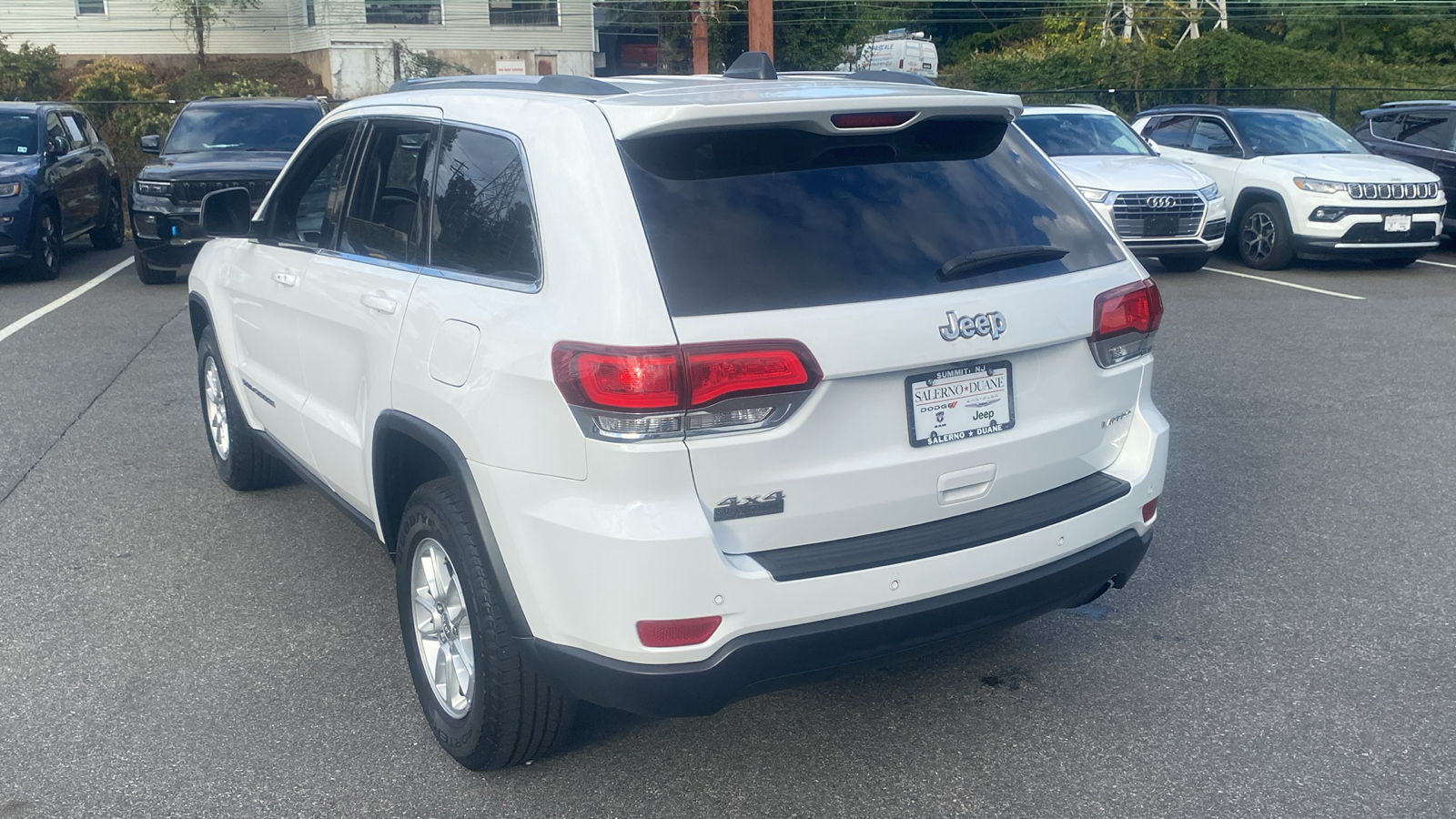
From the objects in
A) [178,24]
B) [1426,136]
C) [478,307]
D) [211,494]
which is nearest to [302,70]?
[178,24]

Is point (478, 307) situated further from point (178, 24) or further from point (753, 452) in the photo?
point (178, 24)

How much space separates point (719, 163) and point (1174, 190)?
1038 cm

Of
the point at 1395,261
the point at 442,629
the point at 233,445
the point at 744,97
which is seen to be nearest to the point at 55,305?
the point at 233,445

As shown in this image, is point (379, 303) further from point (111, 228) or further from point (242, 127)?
point (111, 228)

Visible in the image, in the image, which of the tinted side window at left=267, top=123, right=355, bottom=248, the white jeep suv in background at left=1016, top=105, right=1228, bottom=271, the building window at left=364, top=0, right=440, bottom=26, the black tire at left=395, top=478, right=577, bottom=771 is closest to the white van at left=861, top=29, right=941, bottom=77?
the building window at left=364, top=0, right=440, bottom=26

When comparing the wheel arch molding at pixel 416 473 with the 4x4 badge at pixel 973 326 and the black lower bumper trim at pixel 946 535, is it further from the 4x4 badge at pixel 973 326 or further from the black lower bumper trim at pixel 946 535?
the 4x4 badge at pixel 973 326

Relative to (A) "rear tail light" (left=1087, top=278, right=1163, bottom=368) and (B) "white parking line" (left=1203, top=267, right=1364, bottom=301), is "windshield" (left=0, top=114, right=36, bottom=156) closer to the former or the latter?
(B) "white parking line" (left=1203, top=267, right=1364, bottom=301)

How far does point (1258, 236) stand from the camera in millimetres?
13539

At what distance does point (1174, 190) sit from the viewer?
12289 millimetres

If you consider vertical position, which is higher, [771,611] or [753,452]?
[753,452]

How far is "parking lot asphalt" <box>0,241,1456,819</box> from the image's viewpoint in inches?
131

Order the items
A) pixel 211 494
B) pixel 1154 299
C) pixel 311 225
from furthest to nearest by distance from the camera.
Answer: pixel 211 494 → pixel 311 225 → pixel 1154 299

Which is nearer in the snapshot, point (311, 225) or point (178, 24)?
point (311, 225)

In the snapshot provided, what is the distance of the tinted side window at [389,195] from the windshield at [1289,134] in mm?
11989
